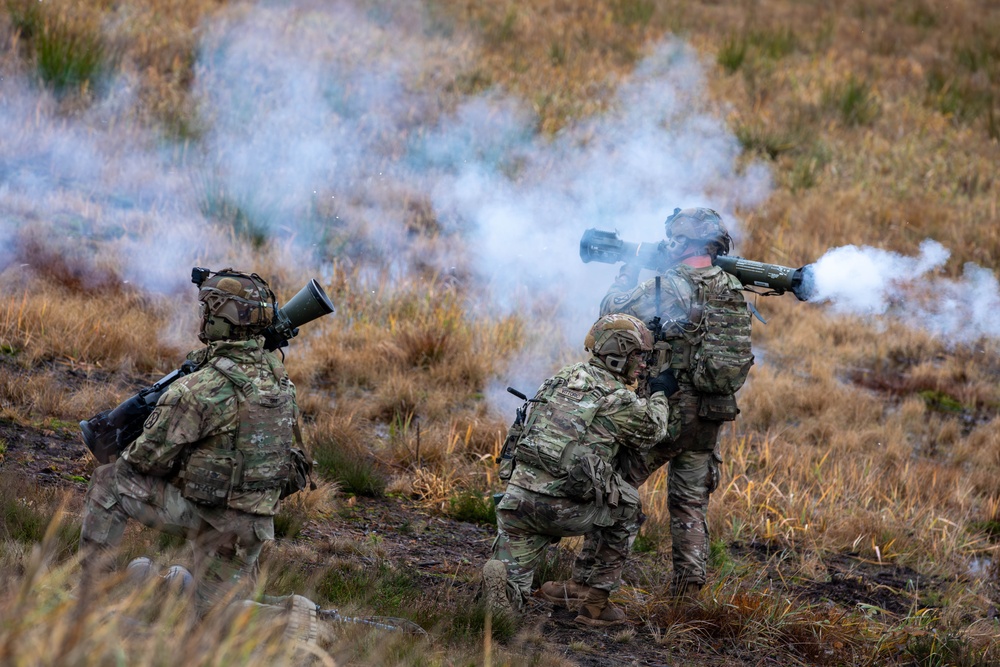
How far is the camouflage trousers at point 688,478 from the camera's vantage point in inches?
185

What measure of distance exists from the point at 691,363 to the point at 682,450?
1.31 feet

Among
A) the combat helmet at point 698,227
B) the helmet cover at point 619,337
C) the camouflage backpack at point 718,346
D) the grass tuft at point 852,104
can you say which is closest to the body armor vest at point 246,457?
the helmet cover at point 619,337

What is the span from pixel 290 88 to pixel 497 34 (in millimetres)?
3545

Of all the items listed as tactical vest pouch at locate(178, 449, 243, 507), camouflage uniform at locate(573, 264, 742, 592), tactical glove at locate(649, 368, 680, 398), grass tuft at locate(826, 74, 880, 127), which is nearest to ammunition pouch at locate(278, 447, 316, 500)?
tactical vest pouch at locate(178, 449, 243, 507)

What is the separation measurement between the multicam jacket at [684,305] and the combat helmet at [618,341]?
345 mm

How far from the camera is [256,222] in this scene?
8.49 meters

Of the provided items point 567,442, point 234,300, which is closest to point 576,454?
point 567,442

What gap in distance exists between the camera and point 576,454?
4133 mm

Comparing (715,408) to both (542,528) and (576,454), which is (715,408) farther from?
(542,528)

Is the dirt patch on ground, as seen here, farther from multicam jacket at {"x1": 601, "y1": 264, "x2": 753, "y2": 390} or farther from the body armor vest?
multicam jacket at {"x1": 601, "y1": 264, "x2": 753, "y2": 390}

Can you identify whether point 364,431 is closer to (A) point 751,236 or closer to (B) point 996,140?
(A) point 751,236

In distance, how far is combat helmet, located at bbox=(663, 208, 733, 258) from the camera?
476 cm

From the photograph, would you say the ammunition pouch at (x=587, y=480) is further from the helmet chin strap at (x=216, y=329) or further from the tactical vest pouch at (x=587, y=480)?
the helmet chin strap at (x=216, y=329)

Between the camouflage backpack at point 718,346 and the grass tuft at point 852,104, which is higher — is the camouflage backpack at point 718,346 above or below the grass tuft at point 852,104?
below
